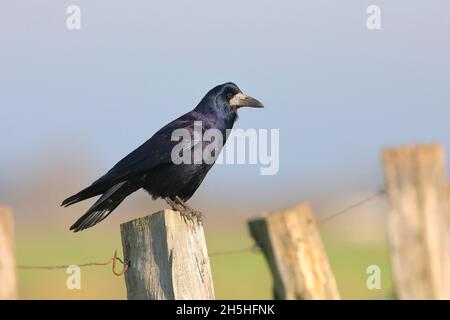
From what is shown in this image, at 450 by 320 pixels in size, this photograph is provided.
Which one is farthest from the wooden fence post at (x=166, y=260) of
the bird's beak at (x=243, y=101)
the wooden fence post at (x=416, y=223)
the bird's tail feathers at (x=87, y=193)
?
the bird's beak at (x=243, y=101)

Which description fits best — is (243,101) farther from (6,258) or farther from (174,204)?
(6,258)

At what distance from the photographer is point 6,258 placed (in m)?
5.21

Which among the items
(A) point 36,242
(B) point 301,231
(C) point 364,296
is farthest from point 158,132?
(A) point 36,242

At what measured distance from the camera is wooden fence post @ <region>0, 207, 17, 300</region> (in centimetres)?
520

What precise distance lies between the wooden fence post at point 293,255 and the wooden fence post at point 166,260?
53cm

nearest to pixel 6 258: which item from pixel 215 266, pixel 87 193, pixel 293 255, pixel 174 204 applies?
pixel 293 255

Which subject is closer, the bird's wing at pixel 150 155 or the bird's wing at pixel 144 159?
the bird's wing at pixel 144 159

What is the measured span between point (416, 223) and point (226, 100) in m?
3.61

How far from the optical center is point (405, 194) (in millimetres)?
5730

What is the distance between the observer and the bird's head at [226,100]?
Answer: 8922 mm

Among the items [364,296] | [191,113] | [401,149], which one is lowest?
[364,296]

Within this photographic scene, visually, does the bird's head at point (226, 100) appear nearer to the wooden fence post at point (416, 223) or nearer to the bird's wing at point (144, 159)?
the bird's wing at point (144, 159)

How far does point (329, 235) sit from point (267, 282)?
11855 mm
